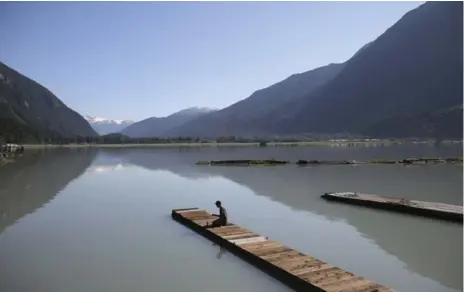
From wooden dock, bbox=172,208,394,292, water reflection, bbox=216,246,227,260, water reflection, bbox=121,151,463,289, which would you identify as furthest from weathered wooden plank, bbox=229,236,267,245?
water reflection, bbox=121,151,463,289

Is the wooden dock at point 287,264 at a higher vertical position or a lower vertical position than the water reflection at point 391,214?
higher

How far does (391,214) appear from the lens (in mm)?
28672

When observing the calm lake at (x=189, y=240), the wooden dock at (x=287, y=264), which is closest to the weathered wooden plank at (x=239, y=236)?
the wooden dock at (x=287, y=264)

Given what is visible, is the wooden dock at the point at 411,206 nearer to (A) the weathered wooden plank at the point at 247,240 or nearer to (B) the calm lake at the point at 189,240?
(B) the calm lake at the point at 189,240

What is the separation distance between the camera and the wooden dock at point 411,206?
26.2 metres

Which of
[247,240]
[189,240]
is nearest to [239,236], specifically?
[247,240]

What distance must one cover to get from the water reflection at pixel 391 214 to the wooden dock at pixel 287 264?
473 centimetres

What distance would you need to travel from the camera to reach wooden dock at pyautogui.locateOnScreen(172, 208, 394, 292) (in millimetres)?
13500

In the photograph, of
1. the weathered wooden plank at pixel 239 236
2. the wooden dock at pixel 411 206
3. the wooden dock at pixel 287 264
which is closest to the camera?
the wooden dock at pixel 287 264

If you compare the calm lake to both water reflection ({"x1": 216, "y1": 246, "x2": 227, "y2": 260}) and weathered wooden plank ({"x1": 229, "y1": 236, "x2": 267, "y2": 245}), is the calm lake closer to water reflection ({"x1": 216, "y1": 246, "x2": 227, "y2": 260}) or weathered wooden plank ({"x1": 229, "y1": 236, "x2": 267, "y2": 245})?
water reflection ({"x1": 216, "y1": 246, "x2": 227, "y2": 260})

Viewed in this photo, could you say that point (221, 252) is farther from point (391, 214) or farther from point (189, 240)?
point (391, 214)

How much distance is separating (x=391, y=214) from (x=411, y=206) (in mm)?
1340

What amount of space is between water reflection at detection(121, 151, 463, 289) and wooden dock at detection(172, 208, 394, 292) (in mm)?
4729

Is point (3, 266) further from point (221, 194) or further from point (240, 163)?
point (240, 163)
